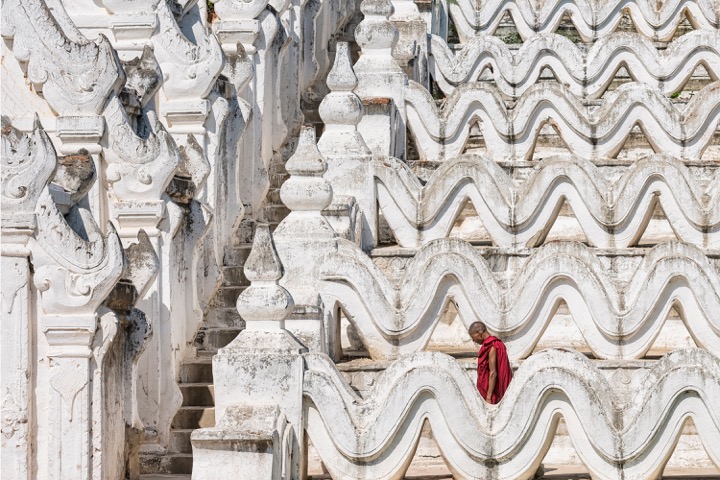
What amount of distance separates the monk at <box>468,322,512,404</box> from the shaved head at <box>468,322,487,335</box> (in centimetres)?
16

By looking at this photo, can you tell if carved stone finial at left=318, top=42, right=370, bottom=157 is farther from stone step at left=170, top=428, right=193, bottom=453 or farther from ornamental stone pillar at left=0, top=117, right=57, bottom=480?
ornamental stone pillar at left=0, top=117, right=57, bottom=480

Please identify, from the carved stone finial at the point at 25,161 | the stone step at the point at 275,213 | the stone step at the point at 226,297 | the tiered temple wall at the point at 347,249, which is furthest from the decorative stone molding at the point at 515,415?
the stone step at the point at 275,213

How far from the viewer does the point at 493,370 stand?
12086 millimetres

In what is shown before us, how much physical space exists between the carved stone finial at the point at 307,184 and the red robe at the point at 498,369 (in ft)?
5.50

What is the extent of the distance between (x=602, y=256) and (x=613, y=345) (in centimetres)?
124

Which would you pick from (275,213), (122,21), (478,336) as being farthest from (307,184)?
(275,213)

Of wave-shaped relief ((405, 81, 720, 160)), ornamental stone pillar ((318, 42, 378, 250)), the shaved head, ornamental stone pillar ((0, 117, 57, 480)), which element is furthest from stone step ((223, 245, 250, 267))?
ornamental stone pillar ((0, 117, 57, 480))

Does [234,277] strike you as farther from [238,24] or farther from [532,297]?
[532,297]

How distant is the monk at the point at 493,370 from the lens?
12.0m

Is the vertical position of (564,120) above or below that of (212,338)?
above

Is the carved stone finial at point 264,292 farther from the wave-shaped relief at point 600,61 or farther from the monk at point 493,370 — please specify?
the wave-shaped relief at point 600,61

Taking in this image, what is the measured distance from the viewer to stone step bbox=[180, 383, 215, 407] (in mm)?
13703

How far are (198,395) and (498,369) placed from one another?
2.69 meters

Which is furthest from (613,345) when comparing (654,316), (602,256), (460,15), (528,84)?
(460,15)
